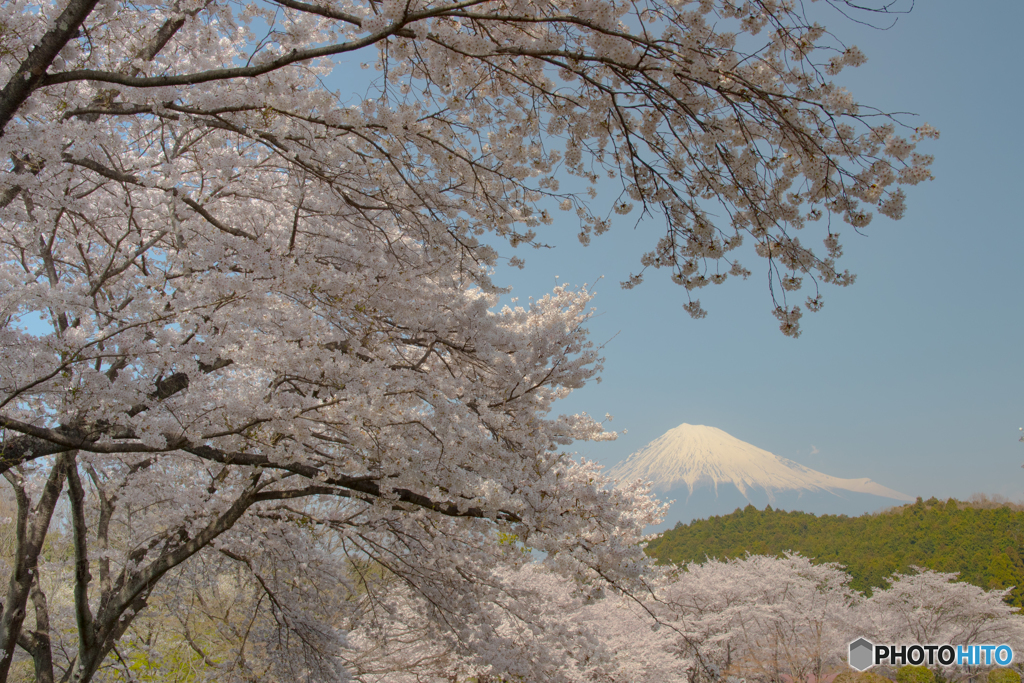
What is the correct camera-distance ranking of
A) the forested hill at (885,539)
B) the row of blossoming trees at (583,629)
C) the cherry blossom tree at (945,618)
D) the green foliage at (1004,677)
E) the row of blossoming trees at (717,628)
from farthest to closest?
the forested hill at (885,539)
the cherry blossom tree at (945,618)
the green foliage at (1004,677)
the row of blossoming trees at (717,628)
the row of blossoming trees at (583,629)

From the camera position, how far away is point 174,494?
6.09m

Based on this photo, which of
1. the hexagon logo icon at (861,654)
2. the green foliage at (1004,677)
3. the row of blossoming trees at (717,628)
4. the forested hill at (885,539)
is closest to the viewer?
the row of blossoming trees at (717,628)

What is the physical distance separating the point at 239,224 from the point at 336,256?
1.40 metres

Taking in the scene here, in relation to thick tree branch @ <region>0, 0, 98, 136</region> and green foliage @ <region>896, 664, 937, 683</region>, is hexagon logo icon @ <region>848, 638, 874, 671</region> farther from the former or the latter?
thick tree branch @ <region>0, 0, 98, 136</region>

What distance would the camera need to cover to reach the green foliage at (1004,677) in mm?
14234

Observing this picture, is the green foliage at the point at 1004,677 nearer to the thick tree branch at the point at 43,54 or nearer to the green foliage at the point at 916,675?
the green foliage at the point at 916,675

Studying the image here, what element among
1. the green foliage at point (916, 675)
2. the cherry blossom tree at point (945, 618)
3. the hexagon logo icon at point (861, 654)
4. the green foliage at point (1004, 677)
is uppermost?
the cherry blossom tree at point (945, 618)

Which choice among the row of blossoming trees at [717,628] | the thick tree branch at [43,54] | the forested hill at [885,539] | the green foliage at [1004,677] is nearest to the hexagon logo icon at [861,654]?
the row of blossoming trees at [717,628]

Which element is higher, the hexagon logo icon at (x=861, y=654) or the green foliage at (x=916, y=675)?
the hexagon logo icon at (x=861, y=654)

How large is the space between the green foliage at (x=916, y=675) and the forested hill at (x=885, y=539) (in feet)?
20.9

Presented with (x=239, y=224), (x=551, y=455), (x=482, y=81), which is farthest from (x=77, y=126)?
(x=551, y=455)

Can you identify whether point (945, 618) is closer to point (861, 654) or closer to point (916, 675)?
point (916, 675)

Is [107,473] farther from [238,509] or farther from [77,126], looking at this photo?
[77,126]

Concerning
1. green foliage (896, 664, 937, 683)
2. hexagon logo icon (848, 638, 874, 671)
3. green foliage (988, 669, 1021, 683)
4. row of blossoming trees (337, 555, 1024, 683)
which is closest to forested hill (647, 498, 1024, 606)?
row of blossoming trees (337, 555, 1024, 683)
